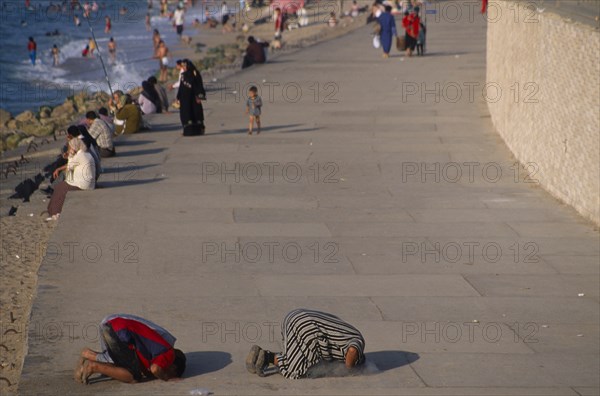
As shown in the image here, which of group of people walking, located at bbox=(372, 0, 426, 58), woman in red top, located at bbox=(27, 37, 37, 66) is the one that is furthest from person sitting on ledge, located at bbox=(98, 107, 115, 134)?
woman in red top, located at bbox=(27, 37, 37, 66)

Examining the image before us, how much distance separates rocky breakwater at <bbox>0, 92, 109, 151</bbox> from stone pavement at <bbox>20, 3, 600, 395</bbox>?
6568mm

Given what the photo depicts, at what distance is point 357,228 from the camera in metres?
15.5

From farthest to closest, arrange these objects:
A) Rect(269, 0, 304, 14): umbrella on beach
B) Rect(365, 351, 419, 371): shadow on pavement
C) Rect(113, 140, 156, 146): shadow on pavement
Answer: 1. Rect(269, 0, 304, 14): umbrella on beach
2. Rect(113, 140, 156, 146): shadow on pavement
3. Rect(365, 351, 419, 371): shadow on pavement

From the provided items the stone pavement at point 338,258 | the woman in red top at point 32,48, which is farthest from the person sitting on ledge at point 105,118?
the woman in red top at point 32,48

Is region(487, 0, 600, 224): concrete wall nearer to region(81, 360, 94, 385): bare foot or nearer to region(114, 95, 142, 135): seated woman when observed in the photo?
region(114, 95, 142, 135): seated woman

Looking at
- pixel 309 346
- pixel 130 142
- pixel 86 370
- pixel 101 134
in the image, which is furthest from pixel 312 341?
pixel 130 142

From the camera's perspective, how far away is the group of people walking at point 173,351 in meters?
9.34

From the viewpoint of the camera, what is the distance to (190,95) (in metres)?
21.6

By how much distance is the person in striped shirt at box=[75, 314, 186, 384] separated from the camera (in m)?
9.30

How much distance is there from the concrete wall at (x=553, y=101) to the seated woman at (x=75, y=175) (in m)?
7.24

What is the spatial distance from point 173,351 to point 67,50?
55818 millimetres

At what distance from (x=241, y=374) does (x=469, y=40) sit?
30.0 metres

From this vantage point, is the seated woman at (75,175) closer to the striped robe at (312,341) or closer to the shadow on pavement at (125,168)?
the shadow on pavement at (125,168)

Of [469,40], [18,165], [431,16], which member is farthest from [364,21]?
[18,165]
